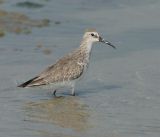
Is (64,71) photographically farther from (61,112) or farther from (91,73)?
(61,112)

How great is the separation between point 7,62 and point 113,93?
2.57 meters

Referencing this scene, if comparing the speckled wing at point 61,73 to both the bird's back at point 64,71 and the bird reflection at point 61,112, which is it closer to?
the bird's back at point 64,71

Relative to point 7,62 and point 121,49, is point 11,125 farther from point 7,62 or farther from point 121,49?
point 121,49

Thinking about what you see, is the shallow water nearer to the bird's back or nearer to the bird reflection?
the bird reflection

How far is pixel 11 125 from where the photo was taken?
1052cm

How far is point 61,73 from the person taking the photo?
43.0ft

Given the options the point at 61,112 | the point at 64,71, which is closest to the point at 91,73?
the point at 64,71

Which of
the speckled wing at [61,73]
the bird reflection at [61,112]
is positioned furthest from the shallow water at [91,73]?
the speckled wing at [61,73]

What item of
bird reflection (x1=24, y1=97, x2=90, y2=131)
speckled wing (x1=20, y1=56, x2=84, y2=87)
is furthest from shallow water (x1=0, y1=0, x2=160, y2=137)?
speckled wing (x1=20, y1=56, x2=84, y2=87)

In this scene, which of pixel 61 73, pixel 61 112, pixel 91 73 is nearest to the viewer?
pixel 61 112

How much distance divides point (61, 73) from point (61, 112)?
150cm

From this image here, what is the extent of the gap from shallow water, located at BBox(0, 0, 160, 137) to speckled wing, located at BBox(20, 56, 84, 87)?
0.29 metres

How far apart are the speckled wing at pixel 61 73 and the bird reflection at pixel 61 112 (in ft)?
1.27

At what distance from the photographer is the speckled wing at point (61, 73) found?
1286cm
